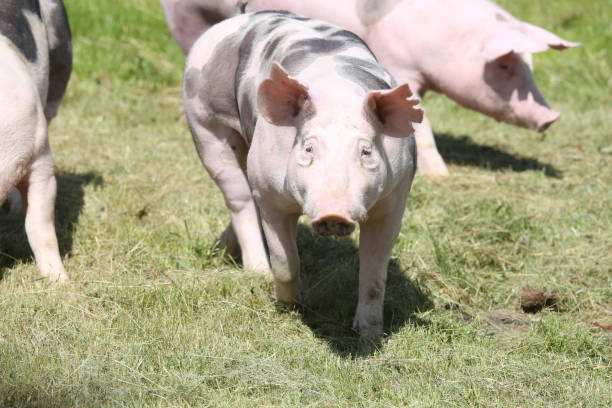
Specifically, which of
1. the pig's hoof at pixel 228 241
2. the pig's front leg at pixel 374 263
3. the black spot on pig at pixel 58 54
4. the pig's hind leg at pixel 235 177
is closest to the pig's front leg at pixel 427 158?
the pig's hoof at pixel 228 241

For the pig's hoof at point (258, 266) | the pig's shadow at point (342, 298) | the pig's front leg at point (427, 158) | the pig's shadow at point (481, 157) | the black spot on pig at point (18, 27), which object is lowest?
the pig's shadow at point (481, 157)

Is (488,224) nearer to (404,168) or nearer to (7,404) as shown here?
(404,168)

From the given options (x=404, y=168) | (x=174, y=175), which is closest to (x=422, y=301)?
(x=404, y=168)

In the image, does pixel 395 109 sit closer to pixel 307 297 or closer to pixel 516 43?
pixel 307 297

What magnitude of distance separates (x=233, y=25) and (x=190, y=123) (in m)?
0.50

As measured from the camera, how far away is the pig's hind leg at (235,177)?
12.2 feet

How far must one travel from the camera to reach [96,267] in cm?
364

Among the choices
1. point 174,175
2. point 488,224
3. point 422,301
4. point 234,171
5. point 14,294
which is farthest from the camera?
point 174,175

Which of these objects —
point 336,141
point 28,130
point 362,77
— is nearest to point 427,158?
point 362,77

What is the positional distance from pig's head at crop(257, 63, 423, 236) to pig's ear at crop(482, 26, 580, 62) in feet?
8.98

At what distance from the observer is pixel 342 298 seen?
136 inches

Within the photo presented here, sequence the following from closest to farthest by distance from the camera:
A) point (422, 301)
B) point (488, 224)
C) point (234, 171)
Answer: point (422, 301) < point (234, 171) < point (488, 224)

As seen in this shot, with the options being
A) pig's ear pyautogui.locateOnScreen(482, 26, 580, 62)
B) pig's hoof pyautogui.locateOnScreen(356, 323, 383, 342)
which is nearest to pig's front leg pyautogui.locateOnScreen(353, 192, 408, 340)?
pig's hoof pyautogui.locateOnScreen(356, 323, 383, 342)

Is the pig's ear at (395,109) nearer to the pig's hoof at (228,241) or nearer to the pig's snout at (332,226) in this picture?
the pig's snout at (332,226)
